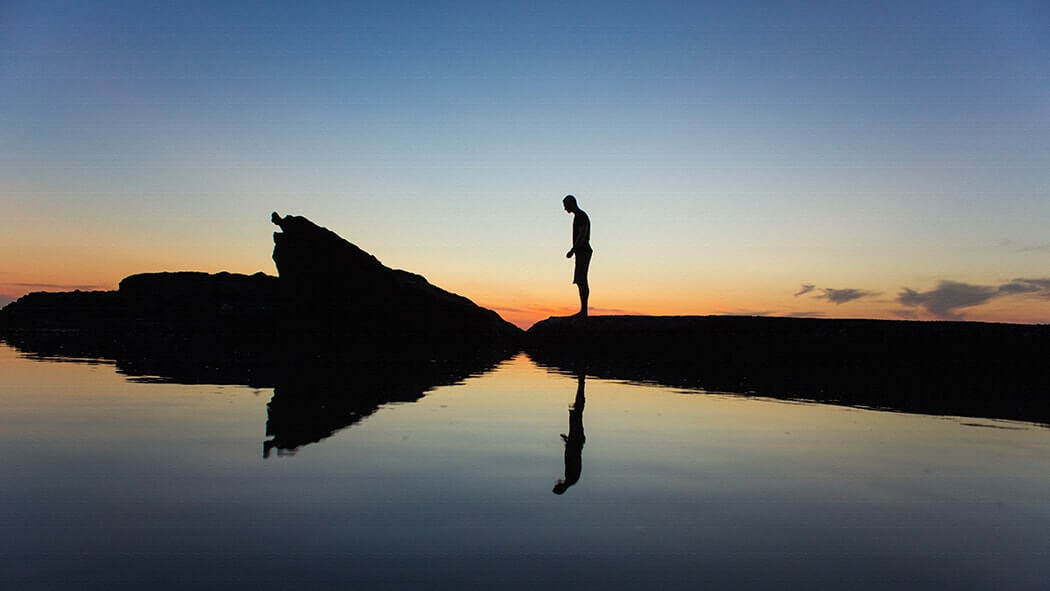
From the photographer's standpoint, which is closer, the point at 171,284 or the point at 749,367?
the point at 749,367

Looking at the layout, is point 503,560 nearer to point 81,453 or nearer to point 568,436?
point 568,436

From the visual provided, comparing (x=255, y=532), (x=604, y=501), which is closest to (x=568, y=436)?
(x=604, y=501)

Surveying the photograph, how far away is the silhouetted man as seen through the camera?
570 inches

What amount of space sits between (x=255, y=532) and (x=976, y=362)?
15.1 meters

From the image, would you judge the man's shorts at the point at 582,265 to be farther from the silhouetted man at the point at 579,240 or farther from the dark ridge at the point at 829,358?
the dark ridge at the point at 829,358

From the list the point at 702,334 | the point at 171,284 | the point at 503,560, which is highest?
the point at 171,284

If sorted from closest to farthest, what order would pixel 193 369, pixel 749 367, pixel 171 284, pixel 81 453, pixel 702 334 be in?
pixel 81 453, pixel 193 369, pixel 749 367, pixel 702 334, pixel 171 284

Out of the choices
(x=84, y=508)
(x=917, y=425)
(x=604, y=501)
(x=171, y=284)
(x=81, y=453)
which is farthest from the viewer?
(x=171, y=284)

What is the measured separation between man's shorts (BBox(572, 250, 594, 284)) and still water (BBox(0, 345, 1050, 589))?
9.39 m

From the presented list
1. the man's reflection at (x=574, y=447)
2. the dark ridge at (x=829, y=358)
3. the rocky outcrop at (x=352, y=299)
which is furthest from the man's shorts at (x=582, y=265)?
the man's reflection at (x=574, y=447)

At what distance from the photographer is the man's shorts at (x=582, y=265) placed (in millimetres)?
14695

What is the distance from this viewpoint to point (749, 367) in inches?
503

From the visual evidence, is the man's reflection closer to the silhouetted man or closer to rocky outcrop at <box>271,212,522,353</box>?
the silhouetted man

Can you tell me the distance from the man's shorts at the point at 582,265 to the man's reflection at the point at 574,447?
8.08m
